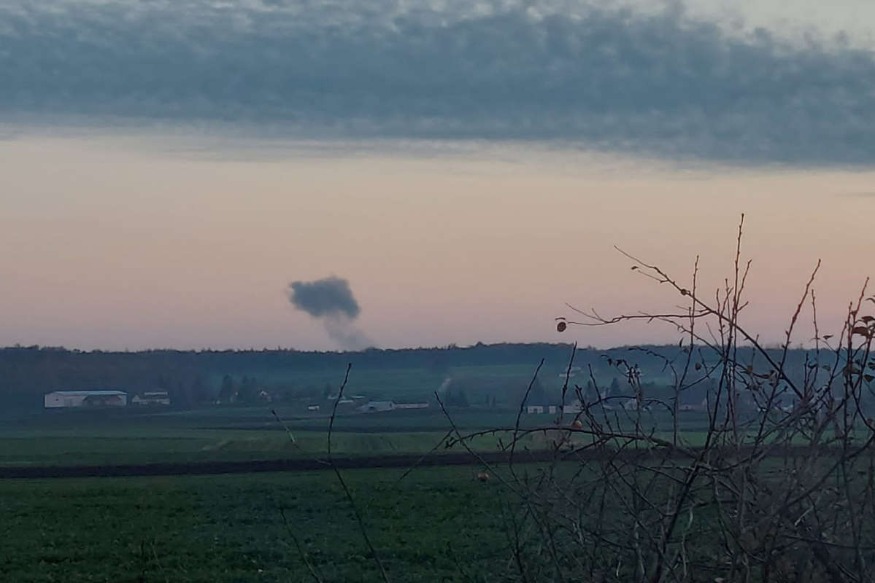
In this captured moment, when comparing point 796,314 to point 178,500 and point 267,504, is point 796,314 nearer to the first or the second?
point 267,504

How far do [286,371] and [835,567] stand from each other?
105387mm

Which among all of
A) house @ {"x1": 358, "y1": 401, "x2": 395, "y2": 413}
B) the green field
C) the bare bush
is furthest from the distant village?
the bare bush

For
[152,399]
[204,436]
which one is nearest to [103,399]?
[152,399]

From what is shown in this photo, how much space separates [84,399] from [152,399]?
5.76 meters

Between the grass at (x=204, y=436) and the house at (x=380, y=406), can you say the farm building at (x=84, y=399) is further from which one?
the house at (x=380, y=406)

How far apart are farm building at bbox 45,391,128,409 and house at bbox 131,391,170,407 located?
0.97 meters

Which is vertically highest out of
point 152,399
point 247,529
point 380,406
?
point 152,399

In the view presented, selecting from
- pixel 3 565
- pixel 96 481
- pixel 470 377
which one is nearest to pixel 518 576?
pixel 3 565

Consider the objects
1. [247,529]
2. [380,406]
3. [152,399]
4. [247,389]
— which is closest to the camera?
[247,529]

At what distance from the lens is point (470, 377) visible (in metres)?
77.9

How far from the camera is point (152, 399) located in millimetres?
109375

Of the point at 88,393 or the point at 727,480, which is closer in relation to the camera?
the point at 727,480

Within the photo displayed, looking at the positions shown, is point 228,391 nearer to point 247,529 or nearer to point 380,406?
point 380,406

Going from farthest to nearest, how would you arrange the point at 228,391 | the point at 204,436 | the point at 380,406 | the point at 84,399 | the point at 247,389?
the point at 84,399 < the point at 228,391 < the point at 247,389 < the point at 380,406 < the point at 204,436
